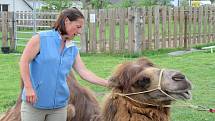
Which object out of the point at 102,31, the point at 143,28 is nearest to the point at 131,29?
the point at 143,28

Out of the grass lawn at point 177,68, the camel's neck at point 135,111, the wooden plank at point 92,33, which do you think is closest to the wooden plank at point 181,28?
the grass lawn at point 177,68

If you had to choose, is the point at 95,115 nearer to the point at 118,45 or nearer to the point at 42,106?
the point at 42,106

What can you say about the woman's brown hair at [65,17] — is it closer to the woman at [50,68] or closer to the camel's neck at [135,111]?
the woman at [50,68]

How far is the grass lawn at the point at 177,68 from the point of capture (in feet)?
30.1

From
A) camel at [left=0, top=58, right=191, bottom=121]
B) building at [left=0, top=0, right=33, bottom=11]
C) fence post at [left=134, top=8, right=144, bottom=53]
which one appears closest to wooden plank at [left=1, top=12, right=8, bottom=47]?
fence post at [left=134, top=8, right=144, bottom=53]

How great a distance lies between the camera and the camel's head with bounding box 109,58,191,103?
3.88 metres

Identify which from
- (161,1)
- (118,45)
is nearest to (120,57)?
(118,45)

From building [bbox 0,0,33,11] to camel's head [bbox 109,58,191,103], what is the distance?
54.4 metres

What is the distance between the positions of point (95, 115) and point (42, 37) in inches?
32.7

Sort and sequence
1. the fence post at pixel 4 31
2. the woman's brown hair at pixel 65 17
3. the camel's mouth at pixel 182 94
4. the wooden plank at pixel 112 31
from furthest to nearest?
the fence post at pixel 4 31 < the wooden plank at pixel 112 31 < the woman's brown hair at pixel 65 17 < the camel's mouth at pixel 182 94

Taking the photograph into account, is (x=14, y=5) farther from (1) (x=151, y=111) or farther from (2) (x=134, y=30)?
(1) (x=151, y=111)

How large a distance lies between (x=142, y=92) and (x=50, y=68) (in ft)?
2.98

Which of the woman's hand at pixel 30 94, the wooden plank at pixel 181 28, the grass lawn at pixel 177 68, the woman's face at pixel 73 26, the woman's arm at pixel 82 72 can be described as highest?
the wooden plank at pixel 181 28

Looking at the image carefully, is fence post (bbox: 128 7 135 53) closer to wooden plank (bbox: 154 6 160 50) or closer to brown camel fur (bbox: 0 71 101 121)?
wooden plank (bbox: 154 6 160 50)
